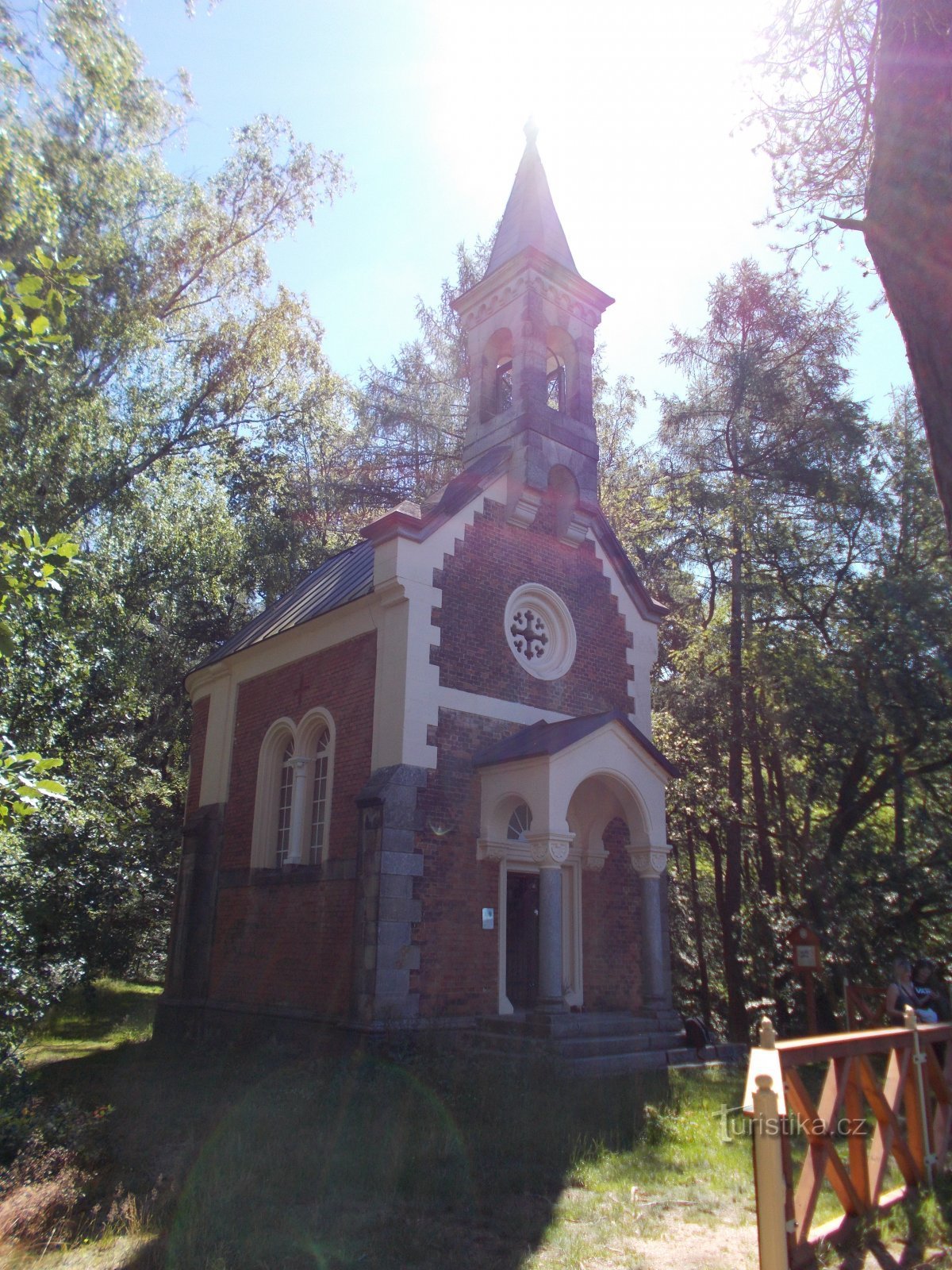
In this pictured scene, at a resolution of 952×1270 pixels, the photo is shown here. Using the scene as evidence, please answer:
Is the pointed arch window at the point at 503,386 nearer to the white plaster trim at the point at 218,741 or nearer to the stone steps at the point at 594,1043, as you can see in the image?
the white plaster trim at the point at 218,741

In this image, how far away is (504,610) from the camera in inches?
559

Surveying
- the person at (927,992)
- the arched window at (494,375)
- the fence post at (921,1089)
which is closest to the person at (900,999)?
the person at (927,992)

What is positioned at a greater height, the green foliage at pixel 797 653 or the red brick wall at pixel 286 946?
the green foliage at pixel 797 653

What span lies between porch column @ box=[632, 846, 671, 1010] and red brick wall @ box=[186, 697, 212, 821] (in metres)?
8.57

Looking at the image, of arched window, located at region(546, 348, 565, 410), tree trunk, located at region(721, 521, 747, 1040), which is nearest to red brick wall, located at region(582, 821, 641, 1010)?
tree trunk, located at region(721, 521, 747, 1040)

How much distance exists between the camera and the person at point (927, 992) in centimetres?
962

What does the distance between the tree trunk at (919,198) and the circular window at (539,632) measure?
8674 millimetres

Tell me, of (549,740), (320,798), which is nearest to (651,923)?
(549,740)

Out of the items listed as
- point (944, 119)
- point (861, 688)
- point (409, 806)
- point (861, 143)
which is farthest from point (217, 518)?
point (944, 119)

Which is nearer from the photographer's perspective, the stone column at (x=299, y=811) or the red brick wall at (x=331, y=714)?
the red brick wall at (x=331, y=714)

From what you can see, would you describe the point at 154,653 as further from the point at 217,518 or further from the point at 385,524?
the point at 385,524

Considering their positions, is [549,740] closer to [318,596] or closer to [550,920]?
[550,920]

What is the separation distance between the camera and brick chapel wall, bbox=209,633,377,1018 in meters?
12.8

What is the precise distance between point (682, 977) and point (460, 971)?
12796mm
